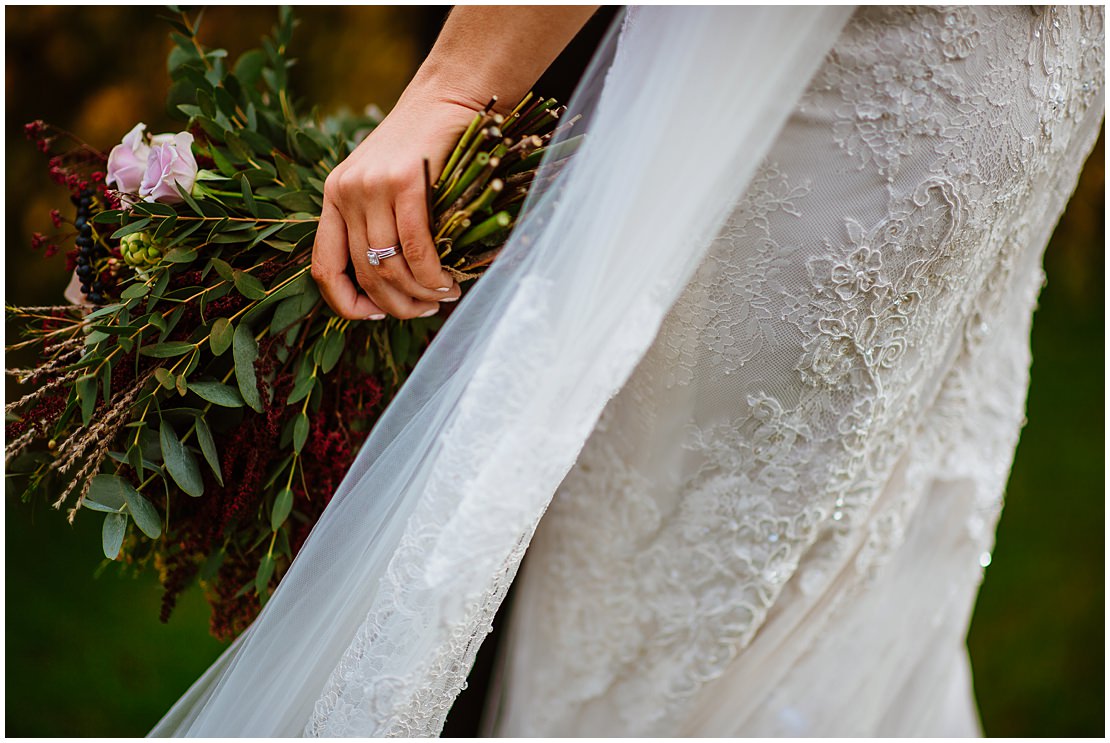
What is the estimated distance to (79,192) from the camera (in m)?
1.05

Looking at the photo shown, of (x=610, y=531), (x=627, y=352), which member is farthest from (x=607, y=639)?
(x=627, y=352)

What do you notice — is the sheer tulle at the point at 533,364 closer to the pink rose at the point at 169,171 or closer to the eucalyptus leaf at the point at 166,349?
the eucalyptus leaf at the point at 166,349

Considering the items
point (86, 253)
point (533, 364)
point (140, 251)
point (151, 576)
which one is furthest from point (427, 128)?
point (151, 576)

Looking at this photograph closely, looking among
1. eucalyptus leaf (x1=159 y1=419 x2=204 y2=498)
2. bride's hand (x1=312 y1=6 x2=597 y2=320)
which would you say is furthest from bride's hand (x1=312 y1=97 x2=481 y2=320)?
eucalyptus leaf (x1=159 y1=419 x2=204 y2=498)

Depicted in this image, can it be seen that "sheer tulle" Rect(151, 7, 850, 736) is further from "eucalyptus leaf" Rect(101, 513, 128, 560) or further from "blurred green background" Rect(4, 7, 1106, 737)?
"blurred green background" Rect(4, 7, 1106, 737)

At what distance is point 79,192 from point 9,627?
170 cm

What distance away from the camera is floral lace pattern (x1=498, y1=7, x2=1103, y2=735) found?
0.92 meters

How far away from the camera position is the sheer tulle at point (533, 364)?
2.64ft

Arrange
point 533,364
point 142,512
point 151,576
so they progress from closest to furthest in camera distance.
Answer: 1. point 533,364
2. point 142,512
3. point 151,576

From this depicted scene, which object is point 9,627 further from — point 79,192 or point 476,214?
point 476,214

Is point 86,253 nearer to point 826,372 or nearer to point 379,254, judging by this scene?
point 379,254

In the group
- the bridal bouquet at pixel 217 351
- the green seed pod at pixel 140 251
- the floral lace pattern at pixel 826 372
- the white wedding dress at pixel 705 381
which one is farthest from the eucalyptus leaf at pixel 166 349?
the floral lace pattern at pixel 826 372

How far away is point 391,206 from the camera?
0.86 meters

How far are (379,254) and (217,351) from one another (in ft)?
0.75
